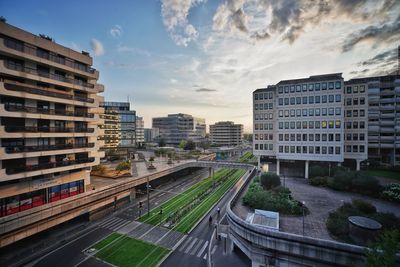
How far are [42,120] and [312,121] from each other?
52.9 metres

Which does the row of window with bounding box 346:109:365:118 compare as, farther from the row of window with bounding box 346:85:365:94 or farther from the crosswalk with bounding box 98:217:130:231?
the crosswalk with bounding box 98:217:130:231

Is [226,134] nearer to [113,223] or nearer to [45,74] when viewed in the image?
[113,223]

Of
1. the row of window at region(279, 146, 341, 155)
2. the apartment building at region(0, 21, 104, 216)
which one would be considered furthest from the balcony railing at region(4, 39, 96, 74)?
the row of window at region(279, 146, 341, 155)

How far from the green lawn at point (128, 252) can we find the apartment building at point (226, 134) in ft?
465

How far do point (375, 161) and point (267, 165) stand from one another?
38.3 m

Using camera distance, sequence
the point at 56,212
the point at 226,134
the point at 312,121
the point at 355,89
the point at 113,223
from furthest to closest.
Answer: the point at 226,134 → the point at 355,89 → the point at 312,121 → the point at 113,223 → the point at 56,212

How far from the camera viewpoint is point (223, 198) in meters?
44.7

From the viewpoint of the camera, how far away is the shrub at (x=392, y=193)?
29.2 metres

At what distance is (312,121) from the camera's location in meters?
46.9

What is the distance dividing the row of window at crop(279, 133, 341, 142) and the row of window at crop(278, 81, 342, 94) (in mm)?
10709

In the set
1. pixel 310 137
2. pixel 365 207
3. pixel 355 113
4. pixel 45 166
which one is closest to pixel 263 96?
pixel 310 137

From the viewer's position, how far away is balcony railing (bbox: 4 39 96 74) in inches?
992

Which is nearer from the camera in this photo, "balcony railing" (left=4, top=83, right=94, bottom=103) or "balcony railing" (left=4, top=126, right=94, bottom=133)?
"balcony railing" (left=4, top=83, right=94, bottom=103)

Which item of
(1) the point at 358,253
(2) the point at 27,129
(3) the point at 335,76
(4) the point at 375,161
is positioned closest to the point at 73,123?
(2) the point at 27,129
